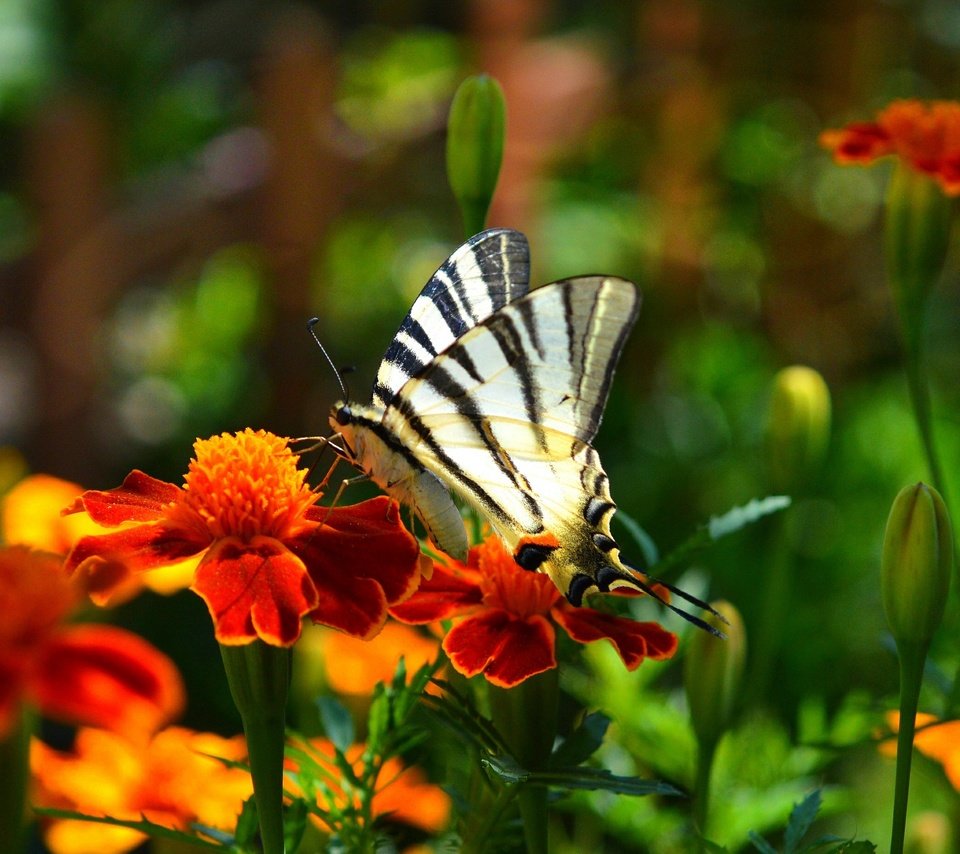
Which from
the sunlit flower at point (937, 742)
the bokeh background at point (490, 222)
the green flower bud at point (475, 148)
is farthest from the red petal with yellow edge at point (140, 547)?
the bokeh background at point (490, 222)

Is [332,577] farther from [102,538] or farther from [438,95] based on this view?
[438,95]

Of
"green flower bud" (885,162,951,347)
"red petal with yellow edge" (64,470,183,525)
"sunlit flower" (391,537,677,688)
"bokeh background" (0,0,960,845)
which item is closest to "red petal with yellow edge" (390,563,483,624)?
"sunlit flower" (391,537,677,688)

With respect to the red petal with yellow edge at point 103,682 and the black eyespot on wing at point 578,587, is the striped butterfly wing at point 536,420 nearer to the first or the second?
the black eyespot on wing at point 578,587

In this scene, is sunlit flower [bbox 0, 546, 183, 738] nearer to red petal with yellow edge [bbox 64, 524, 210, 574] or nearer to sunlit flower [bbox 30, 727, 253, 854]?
red petal with yellow edge [bbox 64, 524, 210, 574]

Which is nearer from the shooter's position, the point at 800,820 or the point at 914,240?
the point at 800,820

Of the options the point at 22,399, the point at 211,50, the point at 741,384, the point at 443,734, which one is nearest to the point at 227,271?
the point at 211,50

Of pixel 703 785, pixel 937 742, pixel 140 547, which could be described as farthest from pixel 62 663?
pixel 937 742

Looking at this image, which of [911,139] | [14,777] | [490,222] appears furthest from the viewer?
[490,222]

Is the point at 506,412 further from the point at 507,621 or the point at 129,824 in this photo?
the point at 129,824
